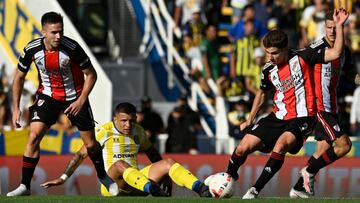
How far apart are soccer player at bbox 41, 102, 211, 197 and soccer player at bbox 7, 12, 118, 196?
0.60ft

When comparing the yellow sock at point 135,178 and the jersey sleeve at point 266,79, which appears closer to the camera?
the yellow sock at point 135,178

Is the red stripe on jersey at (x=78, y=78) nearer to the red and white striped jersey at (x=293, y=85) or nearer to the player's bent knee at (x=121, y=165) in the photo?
the player's bent knee at (x=121, y=165)

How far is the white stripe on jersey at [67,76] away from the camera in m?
12.6

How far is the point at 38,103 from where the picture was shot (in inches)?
506

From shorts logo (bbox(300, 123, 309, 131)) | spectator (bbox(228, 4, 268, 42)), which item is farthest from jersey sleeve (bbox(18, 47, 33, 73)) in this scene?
spectator (bbox(228, 4, 268, 42))

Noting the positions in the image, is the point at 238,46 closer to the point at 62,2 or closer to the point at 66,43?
the point at 62,2

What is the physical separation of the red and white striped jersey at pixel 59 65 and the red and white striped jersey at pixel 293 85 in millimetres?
2072

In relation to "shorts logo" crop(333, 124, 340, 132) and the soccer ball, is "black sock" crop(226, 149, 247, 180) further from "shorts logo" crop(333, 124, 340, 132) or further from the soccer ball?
"shorts logo" crop(333, 124, 340, 132)

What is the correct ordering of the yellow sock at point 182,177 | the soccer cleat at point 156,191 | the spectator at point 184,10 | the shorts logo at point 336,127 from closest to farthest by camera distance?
1. the yellow sock at point 182,177
2. the soccer cleat at point 156,191
3. the shorts logo at point 336,127
4. the spectator at point 184,10

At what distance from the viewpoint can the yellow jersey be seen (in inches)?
513

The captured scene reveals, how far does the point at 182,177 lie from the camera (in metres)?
12.2

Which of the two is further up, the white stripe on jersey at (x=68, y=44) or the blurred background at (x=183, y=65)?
the white stripe on jersey at (x=68, y=44)

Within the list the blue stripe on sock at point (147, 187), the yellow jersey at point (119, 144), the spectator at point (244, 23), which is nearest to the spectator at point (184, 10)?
the spectator at point (244, 23)

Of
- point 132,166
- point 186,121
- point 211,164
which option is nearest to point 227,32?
point 186,121
